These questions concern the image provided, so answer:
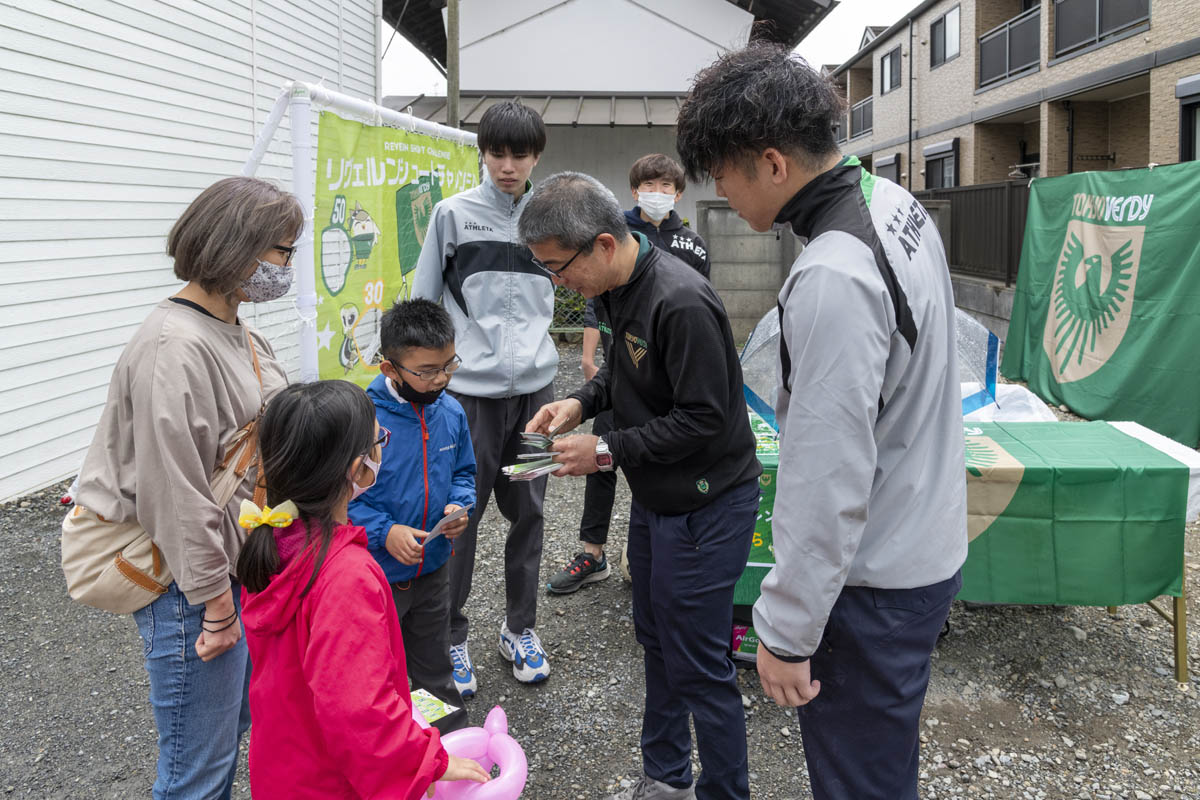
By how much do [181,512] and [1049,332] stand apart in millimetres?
8375

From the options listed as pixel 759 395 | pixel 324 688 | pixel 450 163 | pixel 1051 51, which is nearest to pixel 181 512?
pixel 324 688

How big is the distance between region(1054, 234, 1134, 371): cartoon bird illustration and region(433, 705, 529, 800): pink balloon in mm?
7025

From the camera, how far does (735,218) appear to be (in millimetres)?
9719

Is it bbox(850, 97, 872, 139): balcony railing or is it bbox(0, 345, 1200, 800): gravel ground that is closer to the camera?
bbox(0, 345, 1200, 800): gravel ground

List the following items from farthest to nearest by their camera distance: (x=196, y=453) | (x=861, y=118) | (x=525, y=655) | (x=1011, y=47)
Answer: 1. (x=861, y=118)
2. (x=1011, y=47)
3. (x=525, y=655)
4. (x=196, y=453)

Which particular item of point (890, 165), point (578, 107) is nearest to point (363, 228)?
point (578, 107)

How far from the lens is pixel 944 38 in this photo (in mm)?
21641

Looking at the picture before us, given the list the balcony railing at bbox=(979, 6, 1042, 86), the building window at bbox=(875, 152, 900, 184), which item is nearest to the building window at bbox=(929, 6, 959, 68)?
the balcony railing at bbox=(979, 6, 1042, 86)

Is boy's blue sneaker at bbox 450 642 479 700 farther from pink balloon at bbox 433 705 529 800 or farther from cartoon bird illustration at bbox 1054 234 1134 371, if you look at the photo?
cartoon bird illustration at bbox 1054 234 1134 371

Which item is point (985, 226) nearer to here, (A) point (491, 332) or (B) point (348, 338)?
(B) point (348, 338)

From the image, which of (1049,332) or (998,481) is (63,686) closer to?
(998,481)

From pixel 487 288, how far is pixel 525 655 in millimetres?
1468

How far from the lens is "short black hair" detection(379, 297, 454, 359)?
7.82ft

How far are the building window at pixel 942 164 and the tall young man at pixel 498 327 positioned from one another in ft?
67.0
